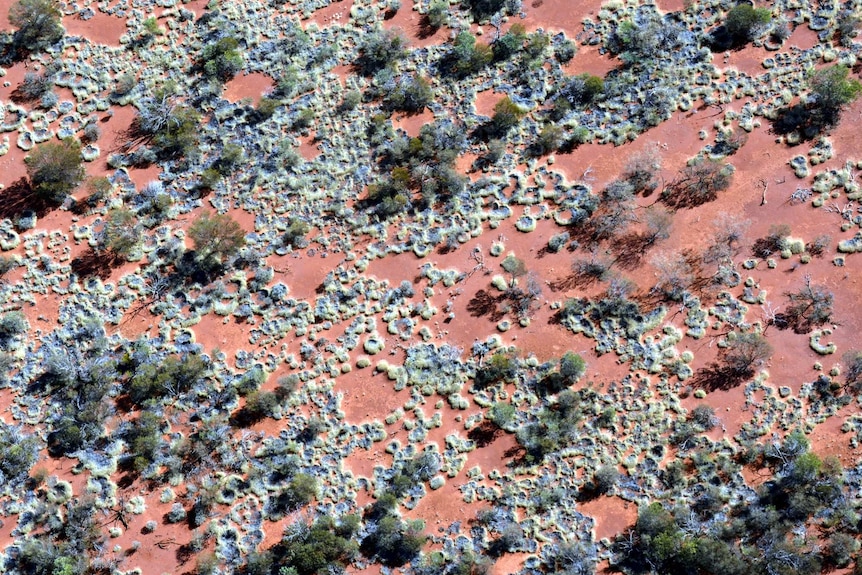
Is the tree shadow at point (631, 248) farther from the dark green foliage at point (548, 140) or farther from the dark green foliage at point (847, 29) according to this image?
the dark green foliage at point (847, 29)

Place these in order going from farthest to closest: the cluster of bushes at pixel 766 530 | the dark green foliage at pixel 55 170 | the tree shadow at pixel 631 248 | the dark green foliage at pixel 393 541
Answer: the dark green foliage at pixel 55 170, the tree shadow at pixel 631 248, the dark green foliage at pixel 393 541, the cluster of bushes at pixel 766 530

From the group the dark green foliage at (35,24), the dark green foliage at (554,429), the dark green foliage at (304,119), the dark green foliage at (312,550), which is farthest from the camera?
the dark green foliage at (35,24)

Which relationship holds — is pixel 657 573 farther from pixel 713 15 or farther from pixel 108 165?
pixel 108 165

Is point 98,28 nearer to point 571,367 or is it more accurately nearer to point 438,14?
point 438,14

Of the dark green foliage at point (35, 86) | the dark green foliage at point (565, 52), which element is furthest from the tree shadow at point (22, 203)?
the dark green foliage at point (565, 52)

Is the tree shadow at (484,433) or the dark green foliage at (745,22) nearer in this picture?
the tree shadow at (484,433)

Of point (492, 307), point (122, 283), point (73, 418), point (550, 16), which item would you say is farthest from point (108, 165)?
point (550, 16)
